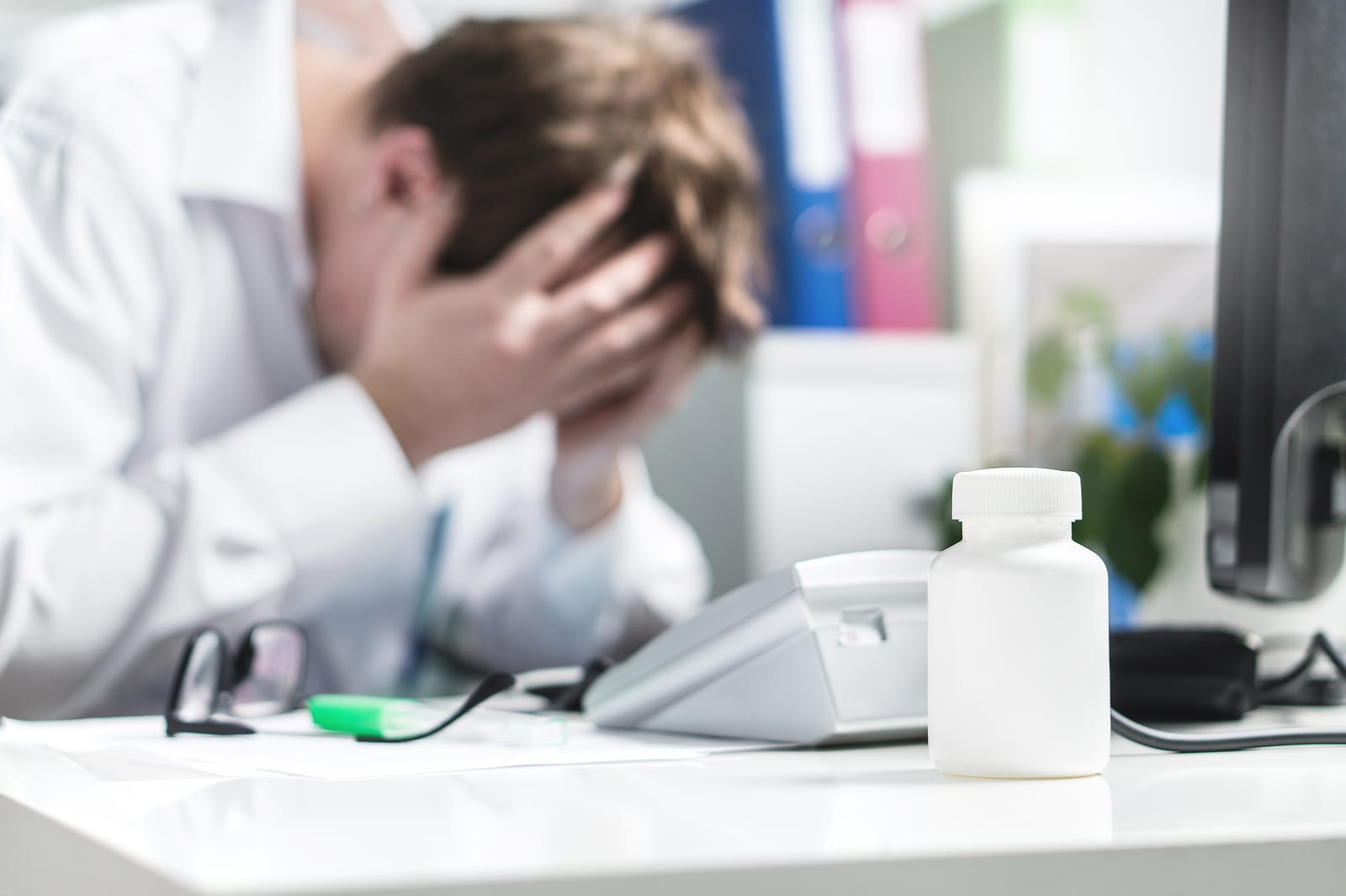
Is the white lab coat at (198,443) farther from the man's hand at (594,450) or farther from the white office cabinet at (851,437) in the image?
the white office cabinet at (851,437)

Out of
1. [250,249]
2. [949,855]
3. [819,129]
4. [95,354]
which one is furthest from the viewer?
[819,129]

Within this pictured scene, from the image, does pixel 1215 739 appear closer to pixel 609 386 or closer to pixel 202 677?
pixel 202 677

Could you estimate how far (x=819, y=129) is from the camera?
56.5 inches

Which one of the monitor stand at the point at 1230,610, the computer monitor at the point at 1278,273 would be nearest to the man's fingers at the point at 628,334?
the monitor stand at the point at 1230,610

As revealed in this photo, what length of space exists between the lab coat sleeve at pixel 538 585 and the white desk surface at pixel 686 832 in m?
0.77

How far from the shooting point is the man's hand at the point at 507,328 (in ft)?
3.05

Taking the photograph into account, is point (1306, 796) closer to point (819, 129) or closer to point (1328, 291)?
point (1328, 291)

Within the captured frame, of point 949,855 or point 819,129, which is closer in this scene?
point 949,855

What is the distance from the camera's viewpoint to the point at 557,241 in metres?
1.04

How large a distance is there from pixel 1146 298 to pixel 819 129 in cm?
47

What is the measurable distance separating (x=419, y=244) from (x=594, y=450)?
10.9 inches

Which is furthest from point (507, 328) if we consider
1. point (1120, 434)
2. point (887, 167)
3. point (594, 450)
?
point (1120, 434)

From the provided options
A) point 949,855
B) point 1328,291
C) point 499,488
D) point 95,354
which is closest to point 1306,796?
point 949,855

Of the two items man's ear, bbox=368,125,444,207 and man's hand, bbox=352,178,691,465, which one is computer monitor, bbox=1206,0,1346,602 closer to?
man's hand, bbox=352,178,691,465
